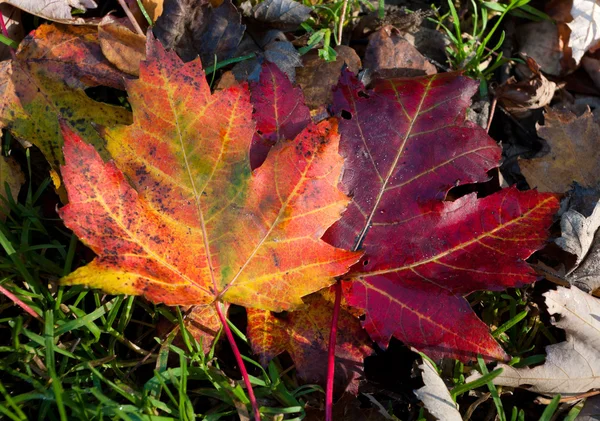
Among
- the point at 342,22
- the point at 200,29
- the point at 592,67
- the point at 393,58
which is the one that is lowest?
the point at 592,67

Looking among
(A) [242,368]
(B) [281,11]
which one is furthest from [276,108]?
(A) [242,368]

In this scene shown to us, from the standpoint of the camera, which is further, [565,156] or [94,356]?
[565,156]

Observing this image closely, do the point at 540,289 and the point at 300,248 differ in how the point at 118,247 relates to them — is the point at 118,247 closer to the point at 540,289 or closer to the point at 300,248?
the point at 300,248

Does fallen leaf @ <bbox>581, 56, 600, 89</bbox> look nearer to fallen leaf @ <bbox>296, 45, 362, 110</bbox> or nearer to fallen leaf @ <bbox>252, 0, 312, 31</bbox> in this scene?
fallen leaf @ <bbox>296, 45, 362, 110</bbox>

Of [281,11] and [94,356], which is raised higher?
[281,11]

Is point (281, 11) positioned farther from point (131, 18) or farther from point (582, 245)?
point (582, 245)

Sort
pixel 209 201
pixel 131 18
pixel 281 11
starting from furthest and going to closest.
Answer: pixel 281 11, pixel 131 18, pixel 209 201
